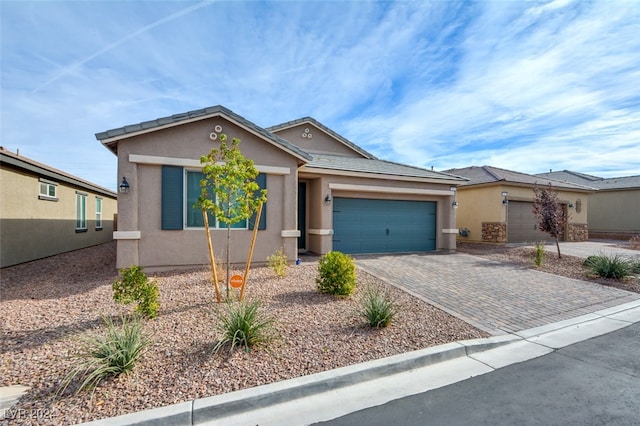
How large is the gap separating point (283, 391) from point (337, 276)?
3104 millimetres

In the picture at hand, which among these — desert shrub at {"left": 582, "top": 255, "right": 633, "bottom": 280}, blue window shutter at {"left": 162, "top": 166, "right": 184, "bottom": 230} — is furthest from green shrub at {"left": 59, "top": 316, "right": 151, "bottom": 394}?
desert shrub at {"left": 582, "top": 255, "right": 633, "bottom": 280}

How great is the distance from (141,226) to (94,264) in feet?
10.6

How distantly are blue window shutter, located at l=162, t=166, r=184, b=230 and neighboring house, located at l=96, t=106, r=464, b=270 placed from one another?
25 mm

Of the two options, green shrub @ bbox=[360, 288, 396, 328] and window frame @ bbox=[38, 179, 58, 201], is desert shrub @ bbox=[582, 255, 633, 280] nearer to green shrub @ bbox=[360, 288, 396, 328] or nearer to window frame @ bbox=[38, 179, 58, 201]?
green shrub @ bbox=[360, 288, 396, 328]

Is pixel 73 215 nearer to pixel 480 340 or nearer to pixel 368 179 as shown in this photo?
pixel 368 179

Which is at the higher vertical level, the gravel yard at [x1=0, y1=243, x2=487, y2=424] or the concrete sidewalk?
the gravel yard at [x1=0, y1=243, x2=487, y2=424]

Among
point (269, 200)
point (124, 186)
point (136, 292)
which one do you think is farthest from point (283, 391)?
point (124, 186)

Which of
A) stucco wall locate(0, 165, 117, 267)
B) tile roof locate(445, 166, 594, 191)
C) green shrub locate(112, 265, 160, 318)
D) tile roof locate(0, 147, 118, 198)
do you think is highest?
tile roof locate(445, 166, 594, 191)

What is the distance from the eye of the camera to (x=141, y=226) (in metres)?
7.75

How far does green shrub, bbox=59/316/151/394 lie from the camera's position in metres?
3.06

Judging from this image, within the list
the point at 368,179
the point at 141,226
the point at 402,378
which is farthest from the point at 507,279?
the point at 141,226

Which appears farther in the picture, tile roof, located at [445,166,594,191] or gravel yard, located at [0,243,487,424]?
tile roof, located at [445,166,594,191]

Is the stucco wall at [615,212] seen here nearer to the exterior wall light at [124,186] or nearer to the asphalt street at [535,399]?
the asphalt street at [535,399]

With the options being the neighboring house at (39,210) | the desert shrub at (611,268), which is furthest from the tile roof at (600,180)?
the neighboring house at (39,210)
